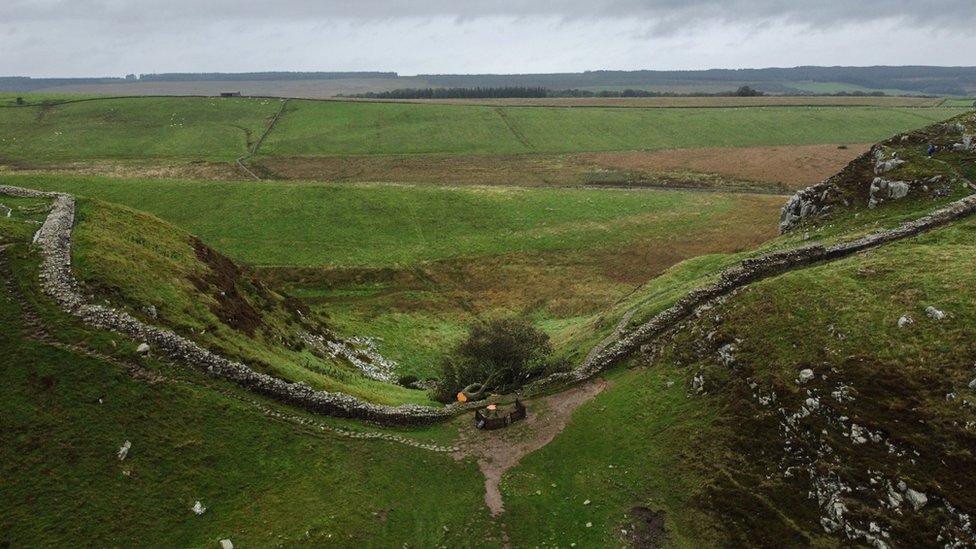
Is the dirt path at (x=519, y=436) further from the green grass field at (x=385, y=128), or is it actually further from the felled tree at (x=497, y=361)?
the green grass field at (x=385, y=128)

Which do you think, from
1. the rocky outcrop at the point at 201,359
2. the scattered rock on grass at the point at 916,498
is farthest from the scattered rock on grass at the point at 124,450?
the scattered rock on grass at the point at 916,498

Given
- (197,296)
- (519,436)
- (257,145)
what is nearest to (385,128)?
(257,145)

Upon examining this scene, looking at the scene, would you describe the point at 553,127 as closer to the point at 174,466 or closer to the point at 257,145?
the point at 257,145

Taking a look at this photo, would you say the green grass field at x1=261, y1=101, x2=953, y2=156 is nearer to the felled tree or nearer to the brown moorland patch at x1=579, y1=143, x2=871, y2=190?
the brown moorland patch at x1=579, y1=143, x2=871, y2=190

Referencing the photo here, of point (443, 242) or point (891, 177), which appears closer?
point (891, 177)

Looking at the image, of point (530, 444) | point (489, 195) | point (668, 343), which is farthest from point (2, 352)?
point (489, 195)

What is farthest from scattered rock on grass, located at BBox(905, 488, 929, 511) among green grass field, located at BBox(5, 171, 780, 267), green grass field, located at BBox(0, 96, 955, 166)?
green grass field, located at BBox(0, 96, 955, 166)

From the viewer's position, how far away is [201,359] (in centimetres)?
2992

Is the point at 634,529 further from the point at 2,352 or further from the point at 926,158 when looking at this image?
the point at 926,158

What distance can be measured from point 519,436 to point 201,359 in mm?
16831

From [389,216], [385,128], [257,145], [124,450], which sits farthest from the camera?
[385,128]

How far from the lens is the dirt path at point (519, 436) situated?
2802 cm

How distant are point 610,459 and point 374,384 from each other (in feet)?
61.5

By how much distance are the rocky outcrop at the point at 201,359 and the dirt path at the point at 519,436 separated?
126 inches
